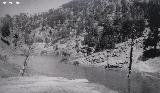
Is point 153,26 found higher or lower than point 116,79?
higher

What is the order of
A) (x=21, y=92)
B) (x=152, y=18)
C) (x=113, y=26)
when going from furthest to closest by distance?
(x=113, y=26)
(x=152, y=18)
(x=21, y=92)

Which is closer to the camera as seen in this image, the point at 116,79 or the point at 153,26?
the point at 116,79

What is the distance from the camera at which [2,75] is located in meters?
53.0

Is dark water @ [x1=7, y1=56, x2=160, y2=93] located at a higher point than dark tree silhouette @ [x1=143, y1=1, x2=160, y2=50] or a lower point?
lower

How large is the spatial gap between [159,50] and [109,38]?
4870 centimetres

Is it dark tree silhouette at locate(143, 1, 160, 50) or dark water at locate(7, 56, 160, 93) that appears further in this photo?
dark tree silhouette at locate(143, 1, 160, 50)

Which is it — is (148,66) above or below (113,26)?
below

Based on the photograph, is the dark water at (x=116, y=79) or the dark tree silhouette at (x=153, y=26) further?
the dark tree silhouette at (x=153, y=26)

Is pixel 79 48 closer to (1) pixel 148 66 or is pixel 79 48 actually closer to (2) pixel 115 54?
(2) pixel 115 54

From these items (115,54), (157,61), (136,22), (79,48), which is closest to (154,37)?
(157,61)

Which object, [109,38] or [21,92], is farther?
[109,38]

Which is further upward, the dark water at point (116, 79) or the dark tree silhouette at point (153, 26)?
the dark tree silhouette at point (153, 26)

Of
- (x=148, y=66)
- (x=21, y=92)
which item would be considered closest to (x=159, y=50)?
(x=148, y=66)

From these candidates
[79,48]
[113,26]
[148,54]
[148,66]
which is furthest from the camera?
[79,48]
